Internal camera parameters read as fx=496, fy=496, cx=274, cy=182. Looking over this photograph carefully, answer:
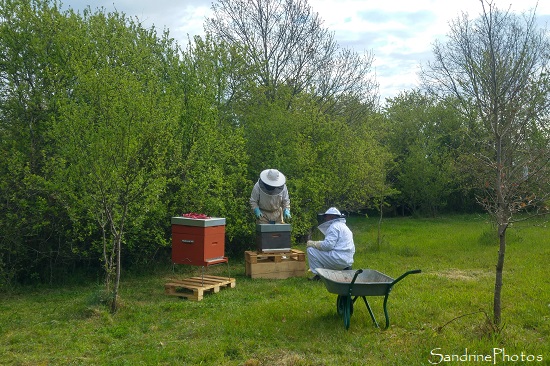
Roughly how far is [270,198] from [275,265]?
4.78 feet

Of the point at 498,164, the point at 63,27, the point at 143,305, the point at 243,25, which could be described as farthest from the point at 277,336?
the point at 243,25

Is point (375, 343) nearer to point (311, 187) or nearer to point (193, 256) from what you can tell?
point (193, 256)

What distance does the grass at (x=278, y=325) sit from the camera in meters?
5.53

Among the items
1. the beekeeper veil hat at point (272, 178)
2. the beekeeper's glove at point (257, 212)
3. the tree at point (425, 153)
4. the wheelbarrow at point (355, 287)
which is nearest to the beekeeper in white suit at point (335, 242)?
the wheelbarrow at point (355, 287)

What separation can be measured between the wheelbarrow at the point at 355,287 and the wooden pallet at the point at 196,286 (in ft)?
8.49

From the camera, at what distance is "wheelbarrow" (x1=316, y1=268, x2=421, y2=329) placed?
5.91 meters

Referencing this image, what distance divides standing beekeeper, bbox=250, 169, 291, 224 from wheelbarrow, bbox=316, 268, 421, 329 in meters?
3.77

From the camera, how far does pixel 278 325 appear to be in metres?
6.51

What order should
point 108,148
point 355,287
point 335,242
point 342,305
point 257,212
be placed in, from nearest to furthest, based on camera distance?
point 355,287 → point 342,305 → point 108,148 → point 335,242 → point 257,212

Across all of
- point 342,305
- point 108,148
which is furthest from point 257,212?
point 342,305

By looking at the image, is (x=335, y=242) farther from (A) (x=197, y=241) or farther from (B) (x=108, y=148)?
A: (B) (x=108, y=148)

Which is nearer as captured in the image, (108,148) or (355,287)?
(355,287)

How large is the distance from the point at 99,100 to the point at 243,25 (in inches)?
486

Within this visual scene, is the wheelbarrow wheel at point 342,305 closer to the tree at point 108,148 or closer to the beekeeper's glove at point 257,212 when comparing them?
the tree at point 108,148
